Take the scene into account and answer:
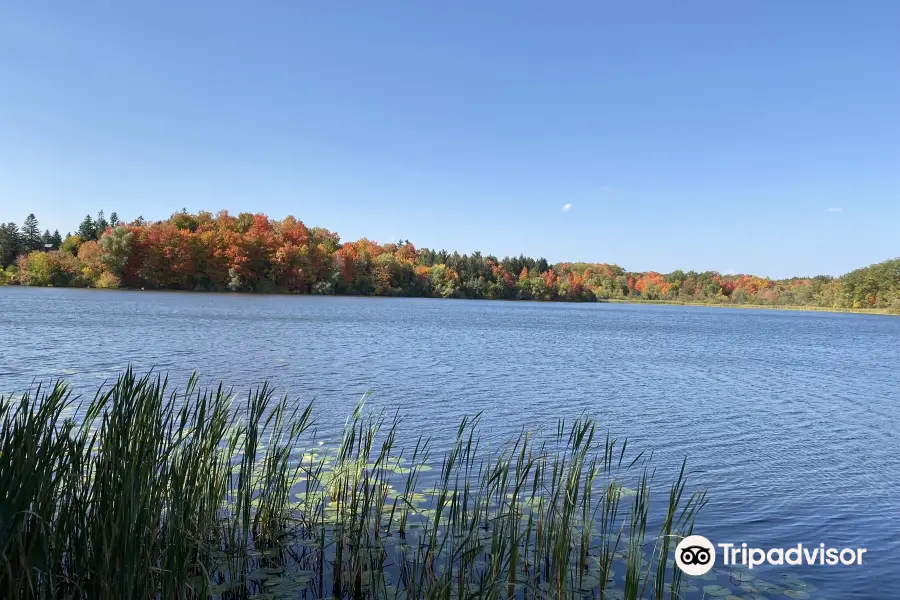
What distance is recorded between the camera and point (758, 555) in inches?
275

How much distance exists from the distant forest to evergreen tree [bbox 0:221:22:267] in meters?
0.16

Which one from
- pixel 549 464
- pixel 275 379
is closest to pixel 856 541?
pixel 549 464

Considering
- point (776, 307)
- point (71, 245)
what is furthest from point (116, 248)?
point (776, 307)

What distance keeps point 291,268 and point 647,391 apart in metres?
86.1

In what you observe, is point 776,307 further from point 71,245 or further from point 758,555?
point 758,555

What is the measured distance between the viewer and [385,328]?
39750 mm

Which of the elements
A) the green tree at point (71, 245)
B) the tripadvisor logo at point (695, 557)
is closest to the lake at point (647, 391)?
the tripadvisor logo at point (695, 557)

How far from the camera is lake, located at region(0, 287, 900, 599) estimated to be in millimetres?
8680

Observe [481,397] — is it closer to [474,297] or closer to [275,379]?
[275,379]

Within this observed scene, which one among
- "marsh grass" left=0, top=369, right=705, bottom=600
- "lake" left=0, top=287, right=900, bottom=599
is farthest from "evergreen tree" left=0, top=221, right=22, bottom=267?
"marsh grass" left=0, top=369, right=705, bottom=600

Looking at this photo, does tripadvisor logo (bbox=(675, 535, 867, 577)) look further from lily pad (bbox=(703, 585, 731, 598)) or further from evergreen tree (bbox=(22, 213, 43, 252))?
evergreen tree (bbox=(22, 213, 43, 252))

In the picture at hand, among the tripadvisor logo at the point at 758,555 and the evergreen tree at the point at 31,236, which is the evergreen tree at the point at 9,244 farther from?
the tripadvisor logo at the point at 758,555

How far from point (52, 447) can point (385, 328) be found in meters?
35.9

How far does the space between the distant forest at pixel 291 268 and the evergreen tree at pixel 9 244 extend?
16 centimetres
